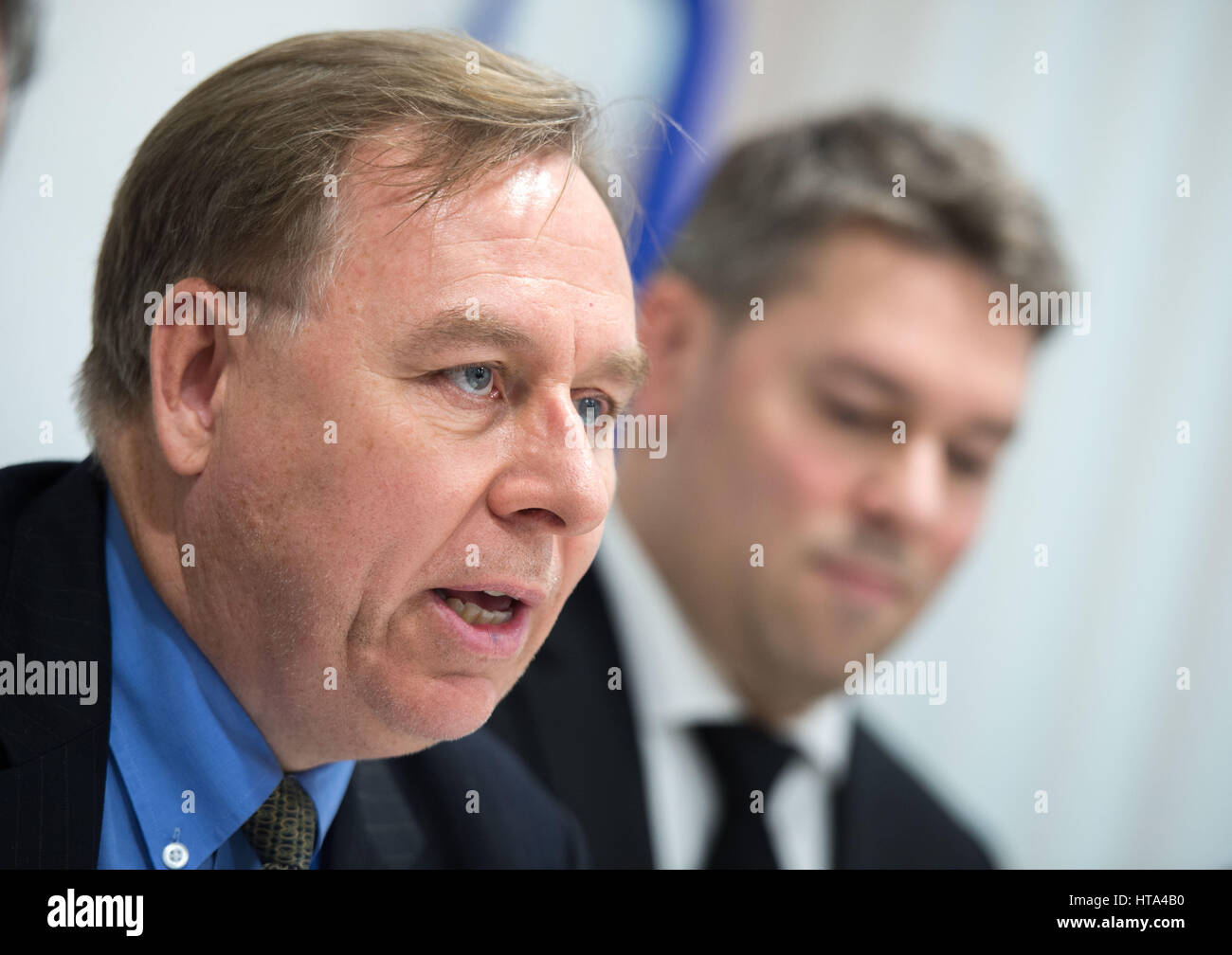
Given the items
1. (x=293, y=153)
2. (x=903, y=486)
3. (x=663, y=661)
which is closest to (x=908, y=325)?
(x=903, y=486)

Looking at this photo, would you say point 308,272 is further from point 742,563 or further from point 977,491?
point 977,491

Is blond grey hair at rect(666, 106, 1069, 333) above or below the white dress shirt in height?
above

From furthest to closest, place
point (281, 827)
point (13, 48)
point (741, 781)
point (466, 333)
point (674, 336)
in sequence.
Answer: point (674, 336) → point (741, 781) → point (13, 48) → point (281, 827) → point (466, 333)

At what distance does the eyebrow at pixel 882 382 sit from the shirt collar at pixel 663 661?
13.2 inches

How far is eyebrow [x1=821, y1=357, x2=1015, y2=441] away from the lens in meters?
1.41

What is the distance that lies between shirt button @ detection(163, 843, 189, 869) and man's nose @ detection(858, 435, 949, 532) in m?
0.91

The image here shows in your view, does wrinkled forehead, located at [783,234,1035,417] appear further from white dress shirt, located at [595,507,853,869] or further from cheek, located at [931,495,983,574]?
white dress shirt, located at [595,507,853,869]

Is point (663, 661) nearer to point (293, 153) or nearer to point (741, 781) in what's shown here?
point (741, 781)

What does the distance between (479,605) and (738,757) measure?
30.6 inches

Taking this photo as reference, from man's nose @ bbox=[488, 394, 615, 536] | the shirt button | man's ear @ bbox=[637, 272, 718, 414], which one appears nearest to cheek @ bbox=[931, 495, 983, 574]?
man's ear @ bbox=[637, 272, 718, 414]

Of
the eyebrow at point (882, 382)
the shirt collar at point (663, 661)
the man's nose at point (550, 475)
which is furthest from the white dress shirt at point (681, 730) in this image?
the man's nose at point (550, 475)

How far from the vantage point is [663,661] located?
1.43m

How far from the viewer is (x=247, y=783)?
72 cm

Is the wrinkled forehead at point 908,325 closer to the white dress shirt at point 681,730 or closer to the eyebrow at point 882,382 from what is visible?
the eyebrow at point 882,382
